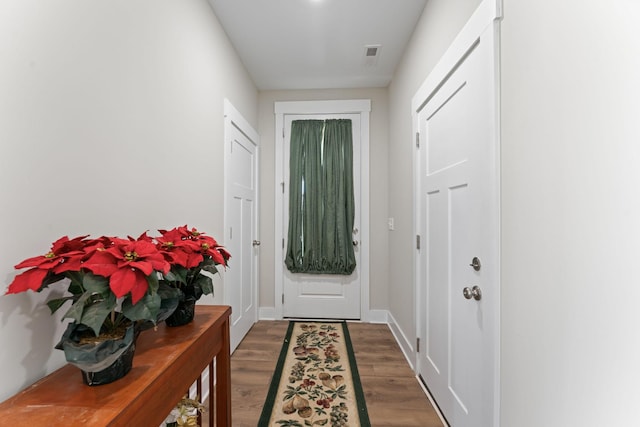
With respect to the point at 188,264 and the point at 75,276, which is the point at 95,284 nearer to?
the point at 75,276

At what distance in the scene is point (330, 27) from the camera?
2240mm

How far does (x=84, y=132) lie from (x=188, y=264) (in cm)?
57

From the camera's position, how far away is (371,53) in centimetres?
260

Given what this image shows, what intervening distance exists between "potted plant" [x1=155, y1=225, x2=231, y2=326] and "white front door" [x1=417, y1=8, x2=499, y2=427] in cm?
108

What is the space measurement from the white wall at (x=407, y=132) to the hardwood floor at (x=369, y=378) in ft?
0.83

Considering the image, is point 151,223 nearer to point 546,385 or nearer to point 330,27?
point 546,385

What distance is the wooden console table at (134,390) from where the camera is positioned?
0.59 m

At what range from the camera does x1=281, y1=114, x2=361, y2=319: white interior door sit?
3.29 metres

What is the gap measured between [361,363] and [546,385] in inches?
63.4

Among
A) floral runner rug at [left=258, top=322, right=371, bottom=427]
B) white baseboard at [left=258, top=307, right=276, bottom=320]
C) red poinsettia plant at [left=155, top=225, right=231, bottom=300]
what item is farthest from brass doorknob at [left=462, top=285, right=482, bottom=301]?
white baseboard at [left=258, top=307, right=276, bottom=320]

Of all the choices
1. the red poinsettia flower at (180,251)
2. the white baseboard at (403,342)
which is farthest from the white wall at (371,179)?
the red poinsettia flower at (180,251)

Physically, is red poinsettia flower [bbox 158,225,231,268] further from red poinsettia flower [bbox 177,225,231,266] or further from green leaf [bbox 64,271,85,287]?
green leaf [bbox 64,271,85,287]

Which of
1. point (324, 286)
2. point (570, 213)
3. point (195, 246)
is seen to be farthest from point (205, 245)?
point (324, 286)

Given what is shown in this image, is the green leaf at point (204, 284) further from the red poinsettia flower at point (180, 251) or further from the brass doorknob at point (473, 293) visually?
the brass doorknob at point (473, 293)
